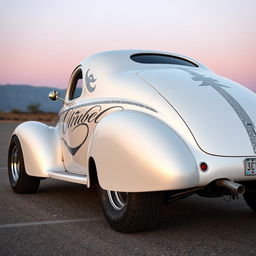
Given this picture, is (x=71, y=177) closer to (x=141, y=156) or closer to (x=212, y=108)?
(x=141, y=156)

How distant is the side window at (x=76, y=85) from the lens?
677cm

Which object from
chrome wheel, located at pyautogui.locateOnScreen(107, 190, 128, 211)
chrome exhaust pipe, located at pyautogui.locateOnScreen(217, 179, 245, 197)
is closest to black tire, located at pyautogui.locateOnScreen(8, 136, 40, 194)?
chrome wheel, located at pyautogui.locateOnScreen(107, 190, 128, 211)

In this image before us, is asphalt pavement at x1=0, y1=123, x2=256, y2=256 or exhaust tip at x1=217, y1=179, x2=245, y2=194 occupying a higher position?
exhaust tip at x1=217, y1=179, x2=245, y2=194

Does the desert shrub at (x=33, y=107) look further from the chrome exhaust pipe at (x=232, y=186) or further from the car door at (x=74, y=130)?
the chrome exhaust pipe at (x=232, y=186)

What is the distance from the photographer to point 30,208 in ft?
19.5

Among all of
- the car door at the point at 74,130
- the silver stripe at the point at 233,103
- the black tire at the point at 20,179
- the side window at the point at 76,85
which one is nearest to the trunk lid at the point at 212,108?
the silver stripe at the point at 233,103

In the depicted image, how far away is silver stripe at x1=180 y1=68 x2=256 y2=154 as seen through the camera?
4555 millimetres

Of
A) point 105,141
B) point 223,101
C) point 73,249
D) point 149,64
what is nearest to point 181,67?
point 149,64

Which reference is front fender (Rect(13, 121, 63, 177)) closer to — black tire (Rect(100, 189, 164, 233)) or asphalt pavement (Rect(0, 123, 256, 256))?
asphalt pavement (Rect(0, 123, 256, 256))

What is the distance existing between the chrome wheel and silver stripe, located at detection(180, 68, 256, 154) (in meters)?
1.32

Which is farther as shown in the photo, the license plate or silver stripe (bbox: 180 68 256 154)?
silver stripe (bbox: 180 68 256 154)

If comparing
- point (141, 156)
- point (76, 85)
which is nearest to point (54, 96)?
point (76, 85)

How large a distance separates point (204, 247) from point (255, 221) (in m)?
1.35

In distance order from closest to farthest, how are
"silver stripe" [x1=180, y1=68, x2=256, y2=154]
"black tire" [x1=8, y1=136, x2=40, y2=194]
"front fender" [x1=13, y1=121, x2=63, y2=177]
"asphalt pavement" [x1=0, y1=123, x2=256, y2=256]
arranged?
"asphalt pavement" [x1=0, y1=123, x2=256, y2=256]
"silver stripe" [x1=180, y1=68, x2=256, y2=154]
"front fender" [x1=13, y1=121, x2=63, y2=177]
"black tire" [x1=8, y1=136, x2=40, y2=194]
